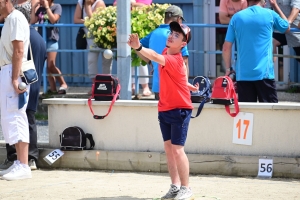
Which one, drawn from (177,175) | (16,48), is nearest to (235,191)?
(177,175)

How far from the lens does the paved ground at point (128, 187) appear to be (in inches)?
A: 306

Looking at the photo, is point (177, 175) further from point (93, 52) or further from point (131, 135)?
point (93, 52)

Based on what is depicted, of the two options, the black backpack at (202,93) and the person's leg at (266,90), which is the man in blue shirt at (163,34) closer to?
the black backpack at (202,93)

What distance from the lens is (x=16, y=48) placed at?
8.55 metres

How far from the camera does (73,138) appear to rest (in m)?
9.18

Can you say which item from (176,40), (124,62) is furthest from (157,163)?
(176,40)

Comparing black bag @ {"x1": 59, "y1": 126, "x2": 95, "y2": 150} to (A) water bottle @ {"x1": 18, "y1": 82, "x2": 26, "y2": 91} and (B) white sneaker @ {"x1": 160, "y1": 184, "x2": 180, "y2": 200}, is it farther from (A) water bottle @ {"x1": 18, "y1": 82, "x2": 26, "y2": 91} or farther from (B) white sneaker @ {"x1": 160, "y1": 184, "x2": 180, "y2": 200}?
(B) white sneaker @ {"x1": 160, "y1": 184, "x2": 180, "y2": 200}

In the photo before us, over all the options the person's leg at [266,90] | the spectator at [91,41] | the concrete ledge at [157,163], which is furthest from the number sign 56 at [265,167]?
the spectator at [91,41]

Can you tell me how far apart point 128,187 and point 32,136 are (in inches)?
61.9

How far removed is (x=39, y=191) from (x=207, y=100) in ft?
7.05

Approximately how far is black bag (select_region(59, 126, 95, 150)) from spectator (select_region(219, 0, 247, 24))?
3.26 meters

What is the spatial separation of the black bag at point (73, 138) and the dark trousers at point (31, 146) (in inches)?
12.3

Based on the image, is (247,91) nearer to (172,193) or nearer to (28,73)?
(172,193)

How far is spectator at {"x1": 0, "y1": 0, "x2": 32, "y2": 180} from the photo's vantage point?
28.1ft
